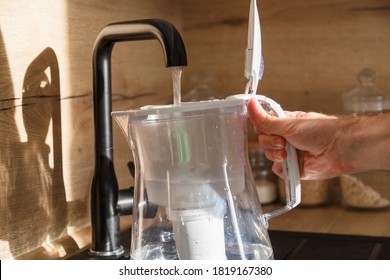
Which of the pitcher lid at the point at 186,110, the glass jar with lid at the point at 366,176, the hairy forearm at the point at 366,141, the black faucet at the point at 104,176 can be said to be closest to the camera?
the pitcher lid at the point at 186,110

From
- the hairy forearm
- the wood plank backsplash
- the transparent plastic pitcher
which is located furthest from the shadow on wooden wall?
the hairy forearm

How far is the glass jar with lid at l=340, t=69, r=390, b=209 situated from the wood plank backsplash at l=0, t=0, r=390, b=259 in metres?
0.05

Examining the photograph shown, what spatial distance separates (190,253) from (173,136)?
6.0 inches

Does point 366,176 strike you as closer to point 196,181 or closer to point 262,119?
point 262,119

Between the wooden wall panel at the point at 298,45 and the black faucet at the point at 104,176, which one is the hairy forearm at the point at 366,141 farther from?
the wooden wall panel at the point at 298,45

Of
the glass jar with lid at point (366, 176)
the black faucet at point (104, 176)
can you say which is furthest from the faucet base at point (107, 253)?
the glass jar with lid at point (366, 176)

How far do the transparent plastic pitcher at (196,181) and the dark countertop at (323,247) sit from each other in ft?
0.79

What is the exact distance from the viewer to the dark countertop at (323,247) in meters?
1.14

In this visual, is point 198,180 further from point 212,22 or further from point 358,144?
point 212,22

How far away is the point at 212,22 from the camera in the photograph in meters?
1.65

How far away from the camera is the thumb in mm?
908

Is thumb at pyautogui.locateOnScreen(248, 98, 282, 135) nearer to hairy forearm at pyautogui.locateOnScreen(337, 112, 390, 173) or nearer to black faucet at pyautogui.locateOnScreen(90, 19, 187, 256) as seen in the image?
hairy forearm at pyautogui.locateOnScreen(337, 112, 390, 173)

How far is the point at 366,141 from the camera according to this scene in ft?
Answer: 3.25

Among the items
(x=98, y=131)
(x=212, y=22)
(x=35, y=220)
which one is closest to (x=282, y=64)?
(x=212, y=22)
